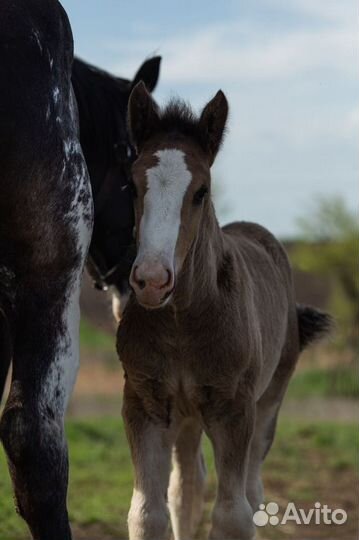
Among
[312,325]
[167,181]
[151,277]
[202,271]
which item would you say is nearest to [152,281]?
[151,277]

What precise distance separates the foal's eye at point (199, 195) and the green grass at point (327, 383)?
663 inches

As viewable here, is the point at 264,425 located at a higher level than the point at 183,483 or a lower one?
higher

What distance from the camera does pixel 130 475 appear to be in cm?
1031

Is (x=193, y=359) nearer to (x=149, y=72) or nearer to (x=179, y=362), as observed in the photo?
(x=179, y=362)

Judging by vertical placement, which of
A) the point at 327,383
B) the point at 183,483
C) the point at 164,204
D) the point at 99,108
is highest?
the point at 99,108

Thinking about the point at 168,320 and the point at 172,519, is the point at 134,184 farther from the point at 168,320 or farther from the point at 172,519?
the point at 172,519

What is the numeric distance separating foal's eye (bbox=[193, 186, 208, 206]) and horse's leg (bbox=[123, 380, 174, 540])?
953 millimetres

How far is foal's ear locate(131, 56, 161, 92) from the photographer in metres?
6.21

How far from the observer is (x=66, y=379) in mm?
3938

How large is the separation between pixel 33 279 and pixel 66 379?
37cm

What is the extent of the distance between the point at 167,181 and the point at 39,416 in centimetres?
114

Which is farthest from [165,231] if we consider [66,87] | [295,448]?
[295,448]

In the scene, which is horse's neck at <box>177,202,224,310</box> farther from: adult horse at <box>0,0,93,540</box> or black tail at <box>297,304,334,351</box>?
black tail at <box>297,304,334,351</box>

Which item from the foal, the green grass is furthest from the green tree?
the foal
